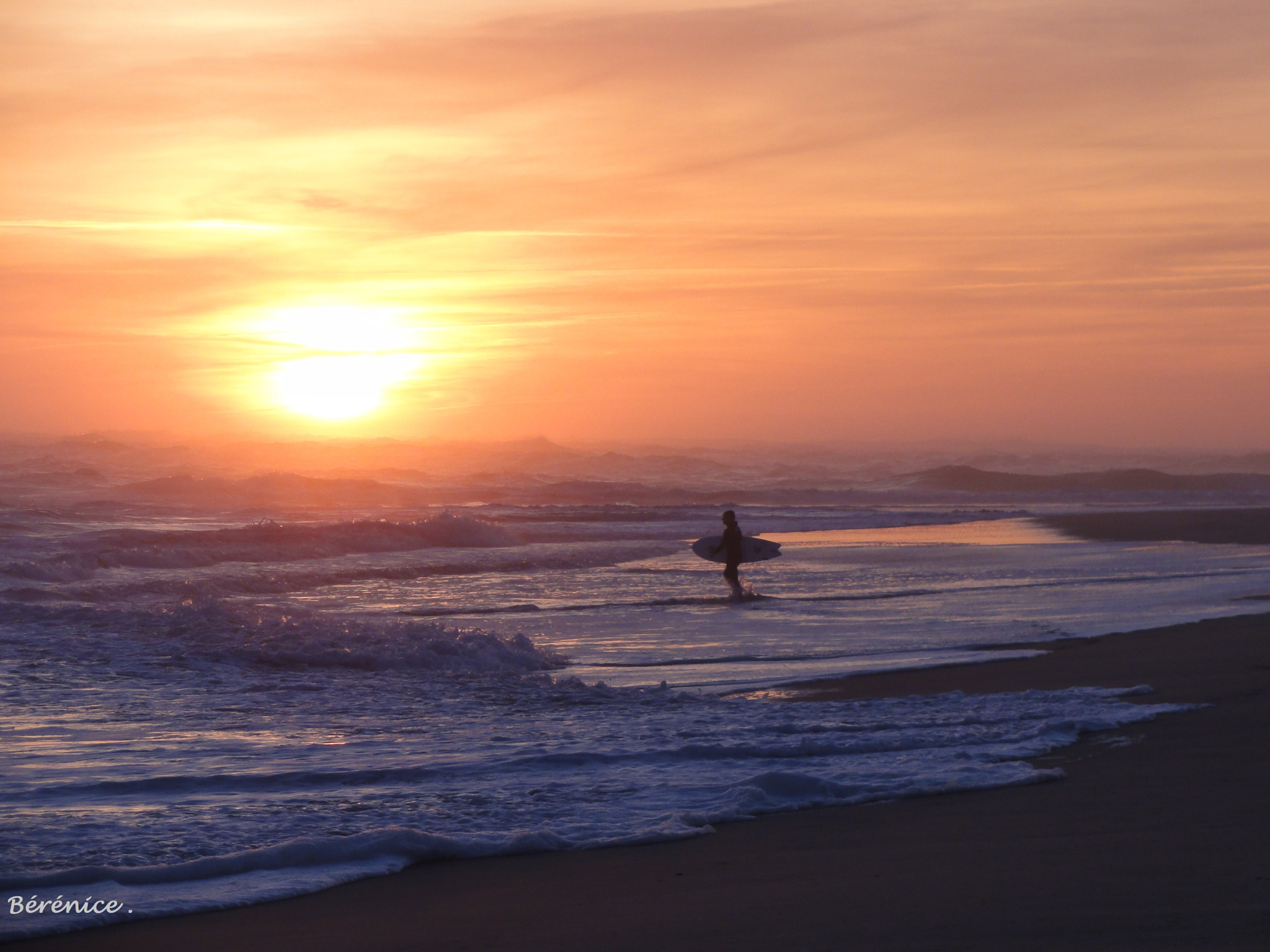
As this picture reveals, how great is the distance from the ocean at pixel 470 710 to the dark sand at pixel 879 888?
0.22 meters

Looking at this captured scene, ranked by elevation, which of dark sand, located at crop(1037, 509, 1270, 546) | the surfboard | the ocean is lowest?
the ocean

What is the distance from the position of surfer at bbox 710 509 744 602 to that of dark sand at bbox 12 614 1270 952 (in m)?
10.4

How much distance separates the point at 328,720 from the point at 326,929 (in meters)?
4.04

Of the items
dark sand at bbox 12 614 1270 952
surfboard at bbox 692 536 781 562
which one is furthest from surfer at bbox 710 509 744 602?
dark sand at bbox 12 614 1270 952

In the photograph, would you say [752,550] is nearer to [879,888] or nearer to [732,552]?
[732,552]

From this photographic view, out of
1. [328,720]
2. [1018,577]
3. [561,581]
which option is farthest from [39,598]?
[1018,577]

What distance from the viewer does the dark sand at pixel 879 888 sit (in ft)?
11.9

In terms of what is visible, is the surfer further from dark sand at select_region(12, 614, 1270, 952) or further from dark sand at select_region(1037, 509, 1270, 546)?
dark sand at select_region(1037, 509, 1270, 546)

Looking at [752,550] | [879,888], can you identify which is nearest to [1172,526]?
[752,550]

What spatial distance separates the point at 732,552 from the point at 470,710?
9.69 meters

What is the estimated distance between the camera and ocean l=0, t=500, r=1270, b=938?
15.9 ft

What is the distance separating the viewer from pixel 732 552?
17.4 meters

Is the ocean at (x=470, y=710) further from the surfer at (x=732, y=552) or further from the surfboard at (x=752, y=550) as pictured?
the surfboard at (x=752, y=550)

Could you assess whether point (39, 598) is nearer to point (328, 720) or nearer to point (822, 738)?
point (328, 720)
